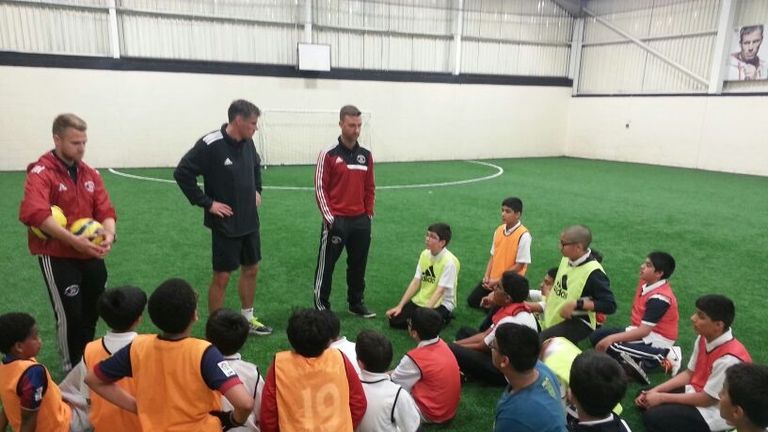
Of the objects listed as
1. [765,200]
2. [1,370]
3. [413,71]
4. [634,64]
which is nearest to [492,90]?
[413,71]

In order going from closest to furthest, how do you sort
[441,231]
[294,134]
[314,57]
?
1. [441,231]
2. [314,57]
3. [294,134]

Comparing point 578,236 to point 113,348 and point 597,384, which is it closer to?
point 597,384

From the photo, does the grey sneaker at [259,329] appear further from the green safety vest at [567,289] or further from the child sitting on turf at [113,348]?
the green safety vest at [567,289]

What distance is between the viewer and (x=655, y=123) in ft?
66.3

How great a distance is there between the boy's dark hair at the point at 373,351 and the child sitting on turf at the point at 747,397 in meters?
1.67

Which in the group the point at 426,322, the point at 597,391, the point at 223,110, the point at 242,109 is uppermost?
the point at 242,109

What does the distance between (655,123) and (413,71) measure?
9799 millimetres

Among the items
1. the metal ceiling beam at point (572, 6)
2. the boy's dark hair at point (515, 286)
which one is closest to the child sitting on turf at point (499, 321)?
the boy's dark hair at point (515, 286)

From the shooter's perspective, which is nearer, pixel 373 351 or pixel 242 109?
pixel 373 351

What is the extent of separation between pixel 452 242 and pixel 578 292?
394 centimetres

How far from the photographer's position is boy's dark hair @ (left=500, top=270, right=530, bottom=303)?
3.91 meters

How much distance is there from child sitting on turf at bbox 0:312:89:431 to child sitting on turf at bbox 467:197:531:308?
385cm

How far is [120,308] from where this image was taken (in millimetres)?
2826

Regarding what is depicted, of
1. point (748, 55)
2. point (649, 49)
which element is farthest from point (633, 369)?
point (649, 49)
